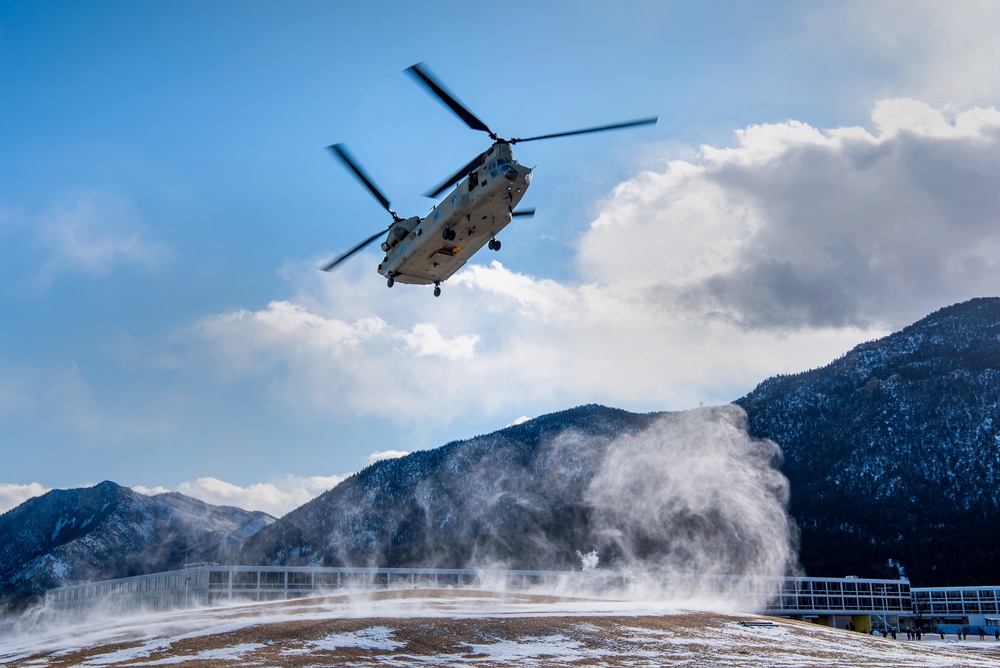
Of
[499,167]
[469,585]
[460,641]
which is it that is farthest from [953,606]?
[499,167]

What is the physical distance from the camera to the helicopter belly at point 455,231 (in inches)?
1754

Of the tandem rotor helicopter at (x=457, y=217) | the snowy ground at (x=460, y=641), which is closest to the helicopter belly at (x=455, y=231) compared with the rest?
the tandem rotor helicopter at (x=457, y=217)

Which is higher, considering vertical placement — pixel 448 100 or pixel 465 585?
pixel 448 100

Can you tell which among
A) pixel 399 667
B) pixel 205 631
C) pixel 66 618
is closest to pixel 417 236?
pixel 399 667

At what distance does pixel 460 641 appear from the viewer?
50719mm

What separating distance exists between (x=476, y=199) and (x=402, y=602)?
3868cm

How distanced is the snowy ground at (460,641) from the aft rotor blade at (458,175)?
26441 millimetres

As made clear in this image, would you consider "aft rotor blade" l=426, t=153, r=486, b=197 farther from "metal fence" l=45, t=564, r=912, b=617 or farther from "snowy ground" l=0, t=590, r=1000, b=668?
"metal fence" l=45, t=564, r=912, b=617

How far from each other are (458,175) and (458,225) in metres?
2.84

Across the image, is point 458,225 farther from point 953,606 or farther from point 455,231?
point 953,606

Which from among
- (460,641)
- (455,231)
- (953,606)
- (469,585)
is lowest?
(953,606)

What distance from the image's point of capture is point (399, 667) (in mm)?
42906

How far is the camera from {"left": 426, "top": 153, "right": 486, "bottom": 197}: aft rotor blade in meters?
45.8

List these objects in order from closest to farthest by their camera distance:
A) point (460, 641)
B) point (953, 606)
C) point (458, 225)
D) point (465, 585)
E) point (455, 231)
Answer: point (458, 225) < point (455, 231) < point (460, 641) < point (465, 585) < point (953, 606)
